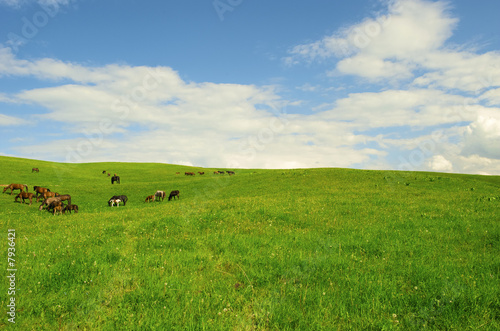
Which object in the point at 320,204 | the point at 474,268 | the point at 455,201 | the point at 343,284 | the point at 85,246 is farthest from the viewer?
the point at 455,201

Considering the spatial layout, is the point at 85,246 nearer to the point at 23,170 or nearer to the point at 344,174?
the point at 344,174

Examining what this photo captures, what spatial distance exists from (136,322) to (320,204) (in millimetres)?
16417

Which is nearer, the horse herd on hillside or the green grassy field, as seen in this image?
the green grassy field

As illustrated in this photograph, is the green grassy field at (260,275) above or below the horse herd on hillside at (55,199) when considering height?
above

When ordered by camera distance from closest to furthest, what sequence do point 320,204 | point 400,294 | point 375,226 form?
point 400,294
point 375,226
point 320,204

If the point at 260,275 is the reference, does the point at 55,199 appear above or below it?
below

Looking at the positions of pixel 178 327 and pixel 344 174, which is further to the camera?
pixel 344 174

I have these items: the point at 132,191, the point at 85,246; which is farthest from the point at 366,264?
the point at 132,191

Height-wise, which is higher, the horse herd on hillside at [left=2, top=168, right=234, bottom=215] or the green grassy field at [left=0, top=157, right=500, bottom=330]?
the green grassy field at [left=0, top=157, right=500, bottom=330]

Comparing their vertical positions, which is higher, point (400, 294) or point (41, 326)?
point (400, 294)

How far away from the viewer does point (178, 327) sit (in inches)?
212

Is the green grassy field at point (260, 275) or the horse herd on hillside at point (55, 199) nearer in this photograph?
the green grassy field at point (260, 275)

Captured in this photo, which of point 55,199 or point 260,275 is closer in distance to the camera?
point 260,275

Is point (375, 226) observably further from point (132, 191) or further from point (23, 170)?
point (23, 170)
